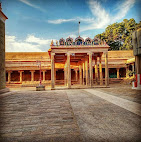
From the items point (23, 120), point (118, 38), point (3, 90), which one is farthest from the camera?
point (118, 38)

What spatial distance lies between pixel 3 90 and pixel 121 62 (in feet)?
78.4

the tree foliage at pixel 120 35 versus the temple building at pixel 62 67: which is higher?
the tree foliage at pixel 120 35

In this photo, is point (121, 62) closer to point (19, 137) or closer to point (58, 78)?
point (58, 78)

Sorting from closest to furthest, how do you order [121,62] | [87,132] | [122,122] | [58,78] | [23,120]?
[87,132] < [122,122] < [23,120] < [121,62] < [58,78]

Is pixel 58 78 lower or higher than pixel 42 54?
lower

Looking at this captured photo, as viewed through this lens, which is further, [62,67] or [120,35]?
[120,35]

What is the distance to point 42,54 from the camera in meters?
31.3

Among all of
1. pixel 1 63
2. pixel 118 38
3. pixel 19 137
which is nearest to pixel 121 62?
pixel 118 38

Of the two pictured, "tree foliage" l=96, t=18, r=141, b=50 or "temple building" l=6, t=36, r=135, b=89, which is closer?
"temple building" l=6, t=36, r=135, b=89

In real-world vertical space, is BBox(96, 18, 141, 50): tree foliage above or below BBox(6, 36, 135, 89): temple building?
above

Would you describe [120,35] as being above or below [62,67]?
above

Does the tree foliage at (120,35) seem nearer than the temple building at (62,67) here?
No

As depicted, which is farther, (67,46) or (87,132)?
(67,46)

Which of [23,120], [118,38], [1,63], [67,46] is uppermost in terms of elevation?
[118,38]
